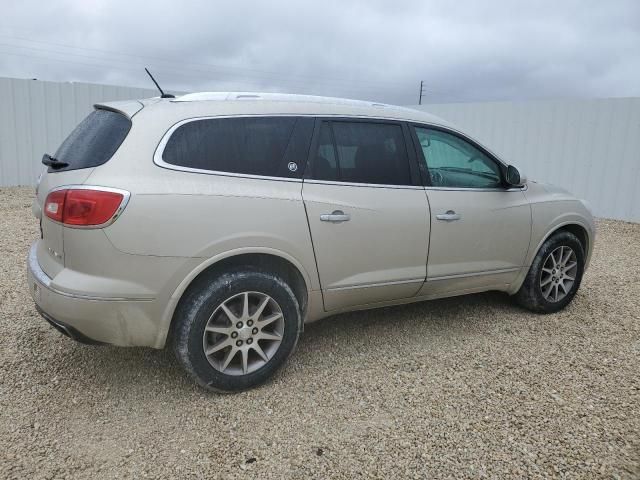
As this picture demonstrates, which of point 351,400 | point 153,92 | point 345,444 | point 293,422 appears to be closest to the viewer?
point 345,444

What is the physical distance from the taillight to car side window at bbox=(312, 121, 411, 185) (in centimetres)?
122

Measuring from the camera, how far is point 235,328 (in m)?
2.99

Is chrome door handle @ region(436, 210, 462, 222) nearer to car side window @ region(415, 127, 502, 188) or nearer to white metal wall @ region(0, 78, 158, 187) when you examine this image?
car side window @ region(415, 127, 502, 188)

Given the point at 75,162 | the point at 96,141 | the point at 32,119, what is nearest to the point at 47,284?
the point at 75,162

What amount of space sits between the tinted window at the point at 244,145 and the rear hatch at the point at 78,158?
1.04ft

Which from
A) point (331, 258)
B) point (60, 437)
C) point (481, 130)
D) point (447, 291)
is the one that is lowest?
point (60, 437)

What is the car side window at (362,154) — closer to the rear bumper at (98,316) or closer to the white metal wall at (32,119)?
the rear bumper at (98,316)

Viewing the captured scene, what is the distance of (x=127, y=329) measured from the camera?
109 inches

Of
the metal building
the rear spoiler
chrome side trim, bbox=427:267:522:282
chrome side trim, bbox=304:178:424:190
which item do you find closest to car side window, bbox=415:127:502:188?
chrome side trim, bbox=304:178:424:190

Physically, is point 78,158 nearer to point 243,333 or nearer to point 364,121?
point 243,333

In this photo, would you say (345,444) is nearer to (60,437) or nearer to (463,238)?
(60,437)

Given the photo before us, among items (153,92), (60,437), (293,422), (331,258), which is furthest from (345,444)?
(153,92)

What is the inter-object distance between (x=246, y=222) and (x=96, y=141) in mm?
978

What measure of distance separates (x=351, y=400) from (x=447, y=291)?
132 centimetres
